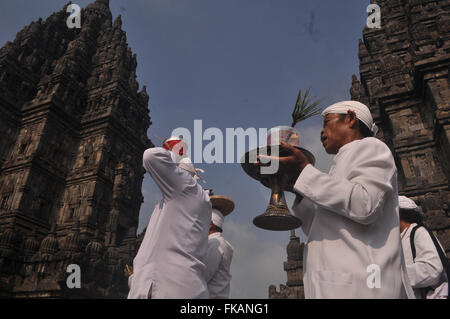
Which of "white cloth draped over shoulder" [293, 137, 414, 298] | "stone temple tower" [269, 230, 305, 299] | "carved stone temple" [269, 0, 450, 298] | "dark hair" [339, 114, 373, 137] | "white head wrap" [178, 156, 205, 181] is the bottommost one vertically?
"white cloth draped over shoulder" [293, 137, 414, 298]

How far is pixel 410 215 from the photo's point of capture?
337 centimetres

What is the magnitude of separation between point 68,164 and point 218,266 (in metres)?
23.6

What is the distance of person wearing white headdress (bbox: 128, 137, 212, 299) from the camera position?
2.50 meters

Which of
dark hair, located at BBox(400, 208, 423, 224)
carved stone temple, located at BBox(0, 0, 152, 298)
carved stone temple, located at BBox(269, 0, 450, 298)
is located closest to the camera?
dark hair, located at BBox(400, 208, 423, 224)

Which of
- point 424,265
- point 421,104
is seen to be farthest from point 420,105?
point 424,265

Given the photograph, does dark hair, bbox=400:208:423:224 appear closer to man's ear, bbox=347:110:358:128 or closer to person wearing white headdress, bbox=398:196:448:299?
person wearing white headdress, bbox=398:196:448:299

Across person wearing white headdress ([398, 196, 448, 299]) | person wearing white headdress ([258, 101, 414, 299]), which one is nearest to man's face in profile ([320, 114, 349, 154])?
person wearing white headdress ([258, 101, 414, 299])

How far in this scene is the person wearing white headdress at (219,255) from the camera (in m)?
3.53

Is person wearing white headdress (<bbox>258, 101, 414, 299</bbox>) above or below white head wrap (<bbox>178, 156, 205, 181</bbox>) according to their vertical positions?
Answer: below

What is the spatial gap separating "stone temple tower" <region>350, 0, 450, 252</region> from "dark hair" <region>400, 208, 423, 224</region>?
8165mm

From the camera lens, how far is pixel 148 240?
9.21 ft

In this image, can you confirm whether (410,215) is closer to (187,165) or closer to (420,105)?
(187,165)

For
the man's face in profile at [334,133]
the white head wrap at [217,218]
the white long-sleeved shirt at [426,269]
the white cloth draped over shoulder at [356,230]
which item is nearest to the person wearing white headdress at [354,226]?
the white cloth draped over shoulder at [356,230]
